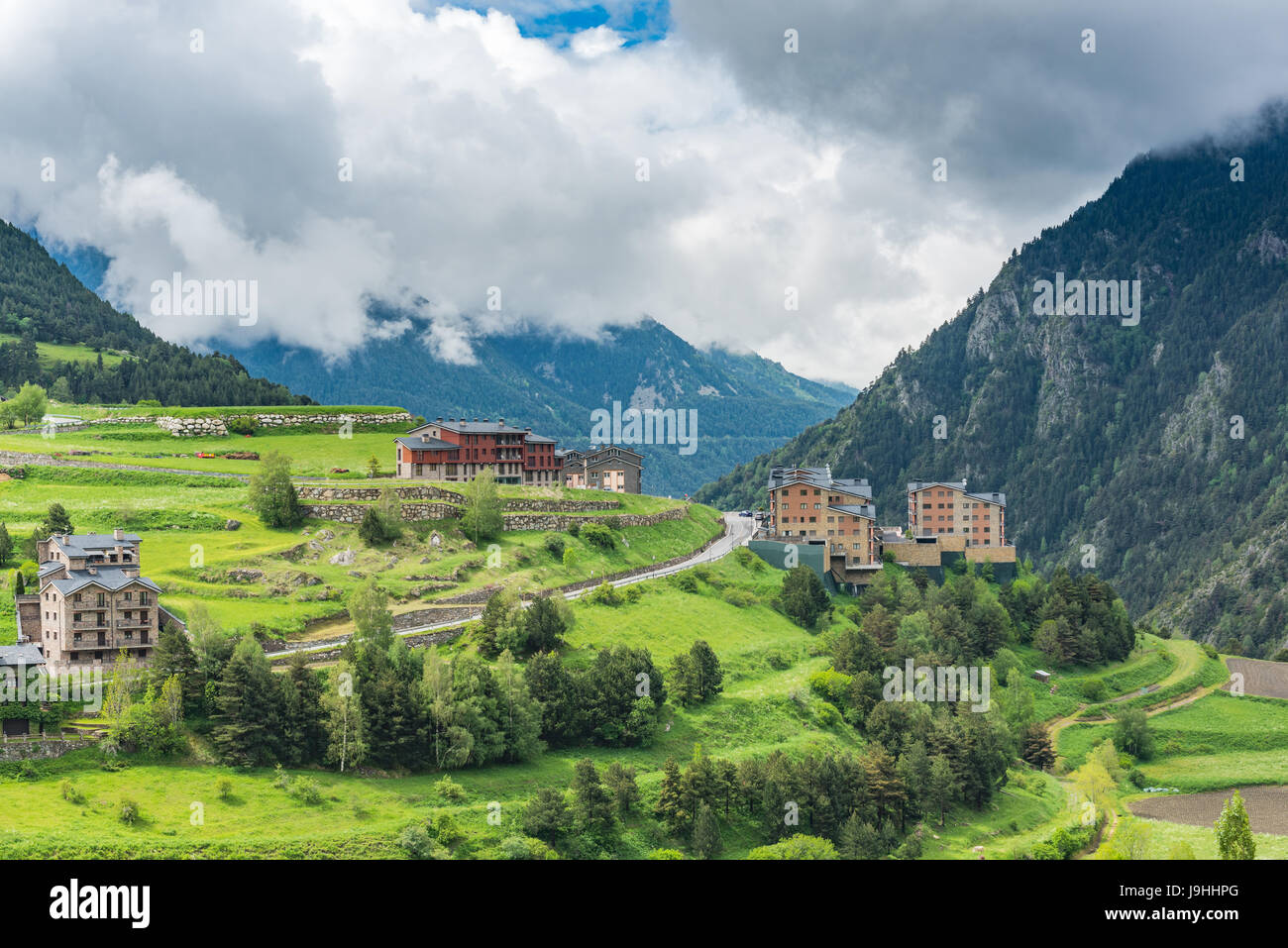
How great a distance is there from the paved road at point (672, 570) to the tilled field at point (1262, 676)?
5952 centimetres

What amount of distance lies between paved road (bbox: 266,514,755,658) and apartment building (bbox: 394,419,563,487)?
17.9m

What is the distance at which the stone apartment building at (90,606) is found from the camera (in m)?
69.8

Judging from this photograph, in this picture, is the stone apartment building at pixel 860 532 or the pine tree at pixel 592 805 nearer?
the pine tree at pixel 592 805

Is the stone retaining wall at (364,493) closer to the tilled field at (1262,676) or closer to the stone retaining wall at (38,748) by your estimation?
the stone retaining wall at (38,748)

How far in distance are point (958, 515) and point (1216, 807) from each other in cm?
7215

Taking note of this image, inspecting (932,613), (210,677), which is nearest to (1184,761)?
(932,613)

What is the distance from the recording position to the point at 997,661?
405 ft

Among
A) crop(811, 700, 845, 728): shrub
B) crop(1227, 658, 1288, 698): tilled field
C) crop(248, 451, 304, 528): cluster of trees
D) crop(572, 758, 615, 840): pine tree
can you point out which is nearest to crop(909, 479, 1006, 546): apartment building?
crop(1227, 658, 1288, 698): tilled field

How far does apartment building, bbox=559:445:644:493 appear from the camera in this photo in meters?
150

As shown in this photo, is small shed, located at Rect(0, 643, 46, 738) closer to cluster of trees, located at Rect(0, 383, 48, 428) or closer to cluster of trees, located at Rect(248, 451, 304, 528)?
cluster of trees, located at Rect(248, 451, 304, 528)

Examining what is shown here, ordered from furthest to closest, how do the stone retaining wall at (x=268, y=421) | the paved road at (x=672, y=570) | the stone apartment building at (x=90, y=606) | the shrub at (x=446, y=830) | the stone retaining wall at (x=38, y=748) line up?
the stone retaining wall at (x=268, y=421)
the paved road at (x=672, y=570)
the stone apartment building at (x=90, y=606)
the shrub at (x=446, y=830)
the stone retaining wall at (x=38, y=748)

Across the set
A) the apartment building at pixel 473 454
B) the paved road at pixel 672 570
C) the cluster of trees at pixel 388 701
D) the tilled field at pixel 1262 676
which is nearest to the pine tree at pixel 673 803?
the cluster of trees at pixel 388 701
